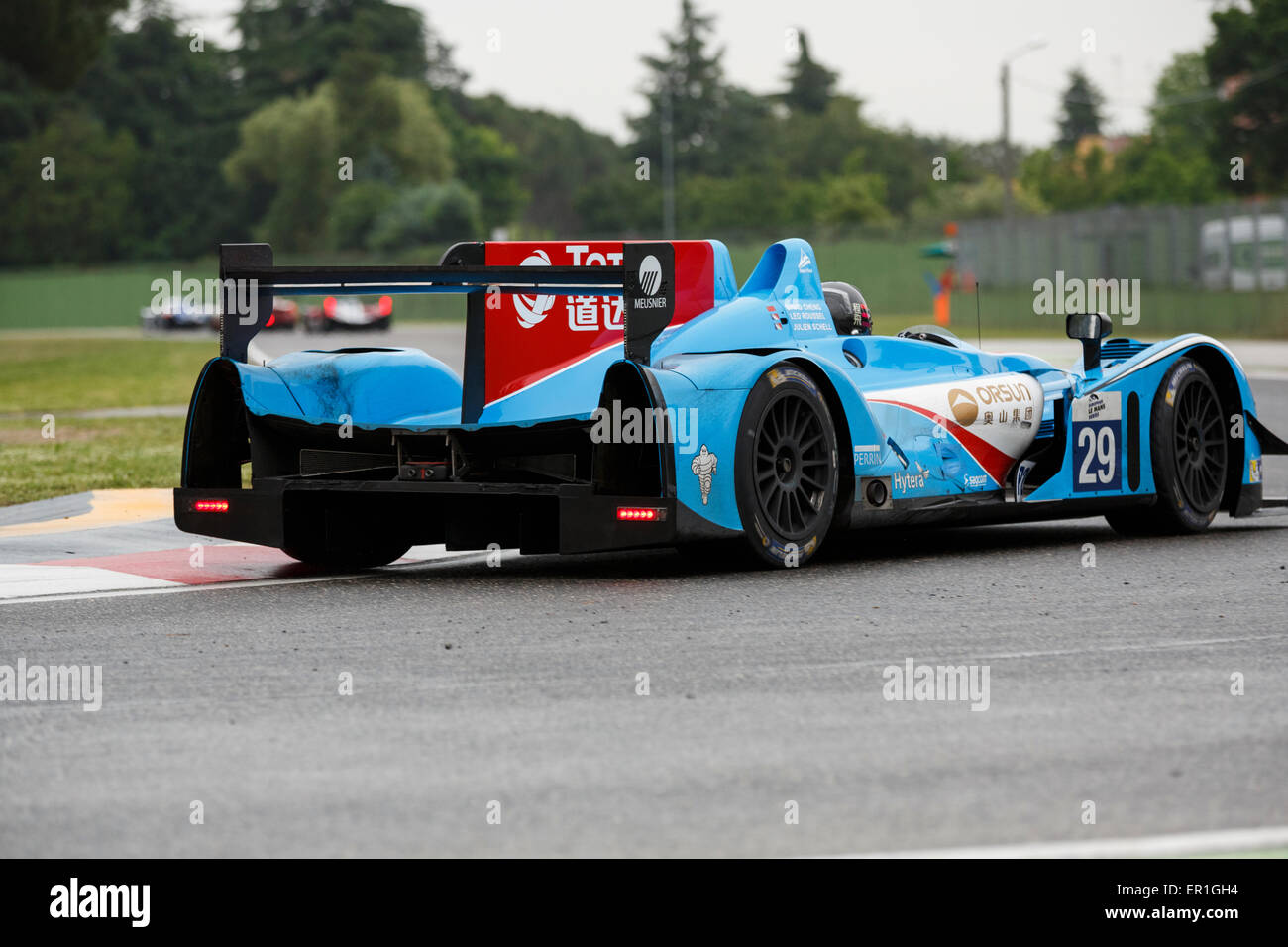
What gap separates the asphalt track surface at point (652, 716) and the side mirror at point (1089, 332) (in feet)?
5.40

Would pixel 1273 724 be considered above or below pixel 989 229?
below

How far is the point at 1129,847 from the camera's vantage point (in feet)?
14.9

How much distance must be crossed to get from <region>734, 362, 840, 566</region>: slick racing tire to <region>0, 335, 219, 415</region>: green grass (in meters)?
13.4

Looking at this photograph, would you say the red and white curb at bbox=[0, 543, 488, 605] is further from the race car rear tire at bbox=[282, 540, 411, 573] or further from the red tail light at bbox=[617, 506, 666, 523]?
the red tail light at bbox=[617, 506, 666, 523]

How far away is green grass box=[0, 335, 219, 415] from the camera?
2844cm

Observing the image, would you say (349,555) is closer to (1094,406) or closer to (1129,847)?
(1094,406)

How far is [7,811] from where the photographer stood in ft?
16.3

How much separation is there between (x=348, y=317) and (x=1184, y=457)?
53851 millimetres

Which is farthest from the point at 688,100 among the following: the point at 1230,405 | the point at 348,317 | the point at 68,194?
the point at 1230,405

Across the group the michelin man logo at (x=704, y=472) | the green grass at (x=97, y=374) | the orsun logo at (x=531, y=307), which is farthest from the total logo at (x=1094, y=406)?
the green grass at (x=97, y=374)

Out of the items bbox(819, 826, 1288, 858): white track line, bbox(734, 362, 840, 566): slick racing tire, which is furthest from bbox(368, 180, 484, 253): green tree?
bbox(819, 826, 1288, 858): white track line
